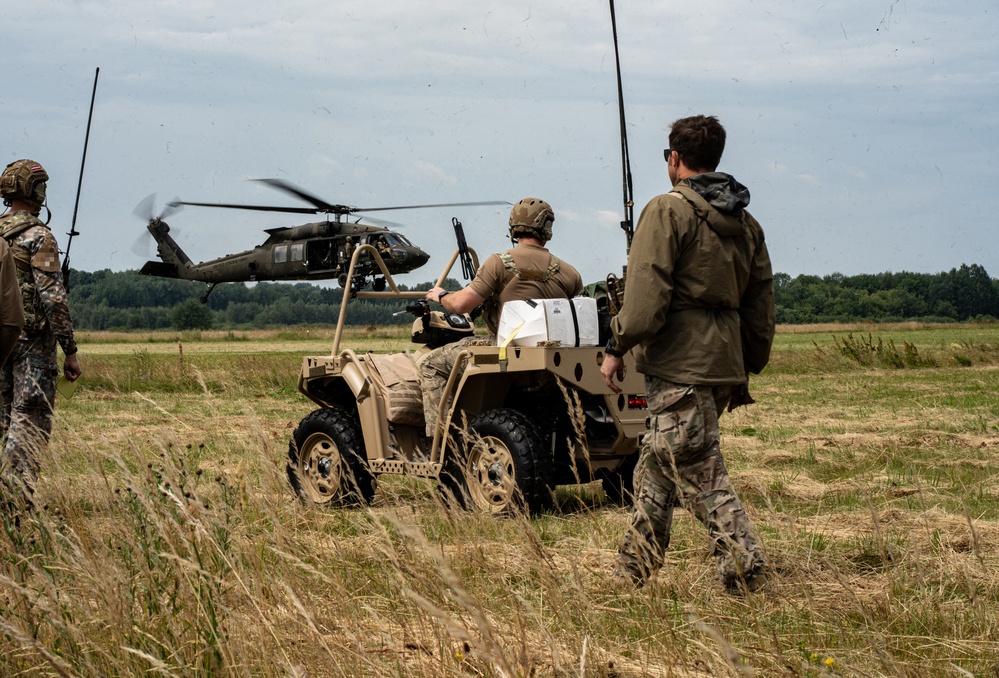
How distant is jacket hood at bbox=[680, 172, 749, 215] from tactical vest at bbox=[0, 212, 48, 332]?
3.73 metres

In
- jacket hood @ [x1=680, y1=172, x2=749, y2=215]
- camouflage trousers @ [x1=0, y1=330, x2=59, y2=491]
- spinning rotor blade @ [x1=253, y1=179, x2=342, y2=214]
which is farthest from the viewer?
spinning rotor blade @ [x1=253, y1=179, x2=342, y2=214]

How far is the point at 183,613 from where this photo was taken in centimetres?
353

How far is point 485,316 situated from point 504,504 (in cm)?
116

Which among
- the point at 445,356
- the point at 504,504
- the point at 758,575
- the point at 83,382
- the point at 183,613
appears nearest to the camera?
the point at 183,613

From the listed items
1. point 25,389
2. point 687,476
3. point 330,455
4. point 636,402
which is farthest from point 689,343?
point 330,455

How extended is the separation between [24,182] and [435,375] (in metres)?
2.60

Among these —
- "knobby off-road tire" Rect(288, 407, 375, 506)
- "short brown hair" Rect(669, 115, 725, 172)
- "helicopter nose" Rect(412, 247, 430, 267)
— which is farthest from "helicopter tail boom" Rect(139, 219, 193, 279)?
"short brown hair" Rect(669, 115, 725, 172)

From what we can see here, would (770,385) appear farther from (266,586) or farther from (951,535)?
(266,586)

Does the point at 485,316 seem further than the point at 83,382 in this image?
No

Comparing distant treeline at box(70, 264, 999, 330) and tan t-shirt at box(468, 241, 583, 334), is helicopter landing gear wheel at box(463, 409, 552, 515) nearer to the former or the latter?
tan t-shirt at box(468, 241, 583, 334)

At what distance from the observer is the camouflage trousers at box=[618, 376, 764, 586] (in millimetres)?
4645

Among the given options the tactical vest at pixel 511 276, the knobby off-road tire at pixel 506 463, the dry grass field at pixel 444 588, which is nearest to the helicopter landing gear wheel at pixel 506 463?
the knobby off-road tire at pixel 506 463

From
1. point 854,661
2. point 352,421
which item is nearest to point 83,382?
point 352,421

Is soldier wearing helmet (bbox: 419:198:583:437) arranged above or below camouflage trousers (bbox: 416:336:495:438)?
above
